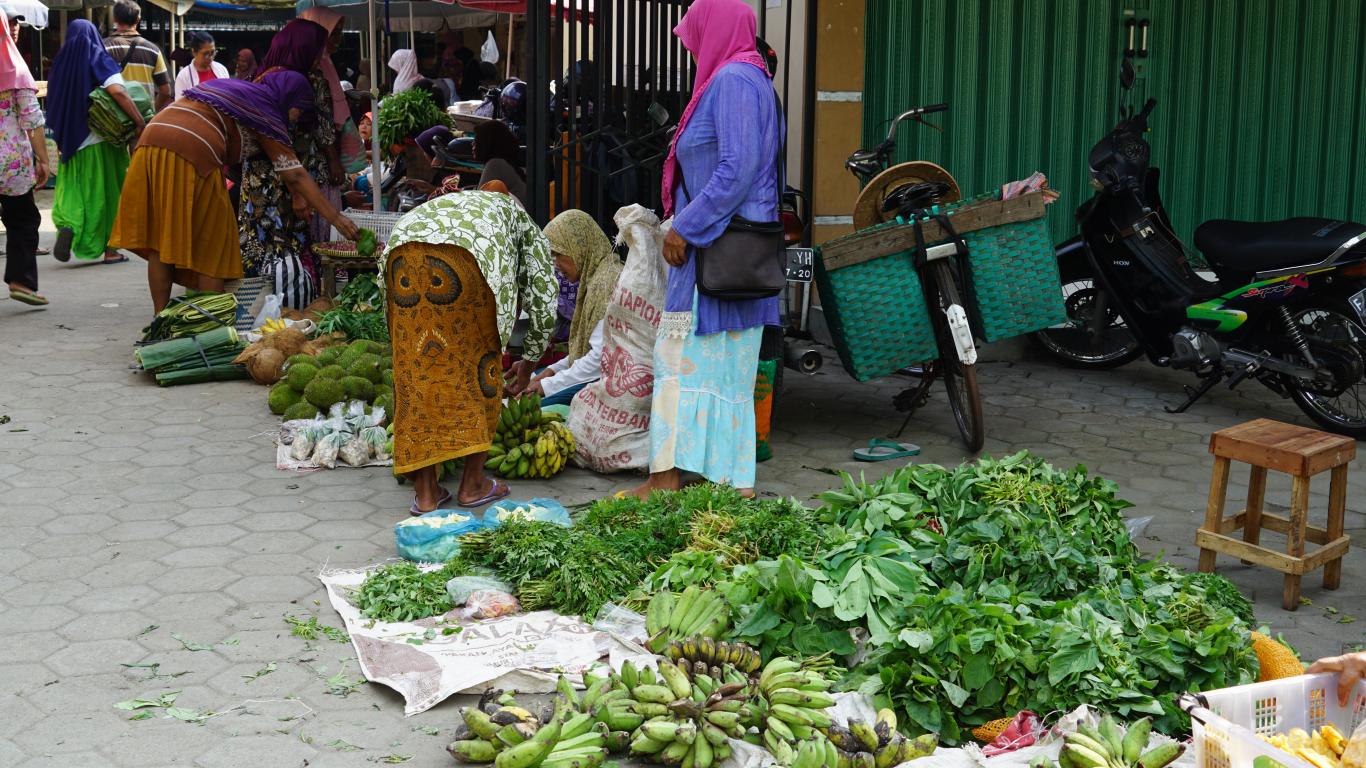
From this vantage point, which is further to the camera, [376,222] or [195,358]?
[376,222]

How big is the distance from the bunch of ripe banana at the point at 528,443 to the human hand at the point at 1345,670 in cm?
367

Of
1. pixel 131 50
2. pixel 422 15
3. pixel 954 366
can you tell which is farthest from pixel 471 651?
pixel 422 15

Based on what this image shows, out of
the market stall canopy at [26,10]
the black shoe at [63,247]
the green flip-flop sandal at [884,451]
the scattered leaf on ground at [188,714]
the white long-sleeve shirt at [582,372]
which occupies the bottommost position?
the scattered leaf on ground at [188,714]

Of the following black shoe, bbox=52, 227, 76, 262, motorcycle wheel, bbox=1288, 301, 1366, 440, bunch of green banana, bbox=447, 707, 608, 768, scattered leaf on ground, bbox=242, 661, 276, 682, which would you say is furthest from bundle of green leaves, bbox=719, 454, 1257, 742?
black shoe, bbox=52, 227, 76, 262

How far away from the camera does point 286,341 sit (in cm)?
778

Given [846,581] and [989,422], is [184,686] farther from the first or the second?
A: [989,422]

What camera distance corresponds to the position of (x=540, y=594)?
15.0 ft

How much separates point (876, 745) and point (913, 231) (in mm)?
3446

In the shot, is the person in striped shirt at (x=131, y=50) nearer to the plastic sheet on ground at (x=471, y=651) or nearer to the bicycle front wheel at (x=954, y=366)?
the bicycle front wheel at (x=954, y=366)

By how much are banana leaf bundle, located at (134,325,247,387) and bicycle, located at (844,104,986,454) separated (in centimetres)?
383

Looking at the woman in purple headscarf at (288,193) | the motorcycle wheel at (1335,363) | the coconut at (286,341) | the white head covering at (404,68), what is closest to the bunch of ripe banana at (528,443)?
the coconut at (286,341)

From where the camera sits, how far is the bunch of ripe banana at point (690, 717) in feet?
11.6

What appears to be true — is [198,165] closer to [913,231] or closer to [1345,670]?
[913,231]

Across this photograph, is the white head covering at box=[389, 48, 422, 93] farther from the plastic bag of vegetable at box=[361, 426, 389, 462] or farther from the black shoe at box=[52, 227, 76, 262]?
the plastic bag of vegetable at box=[361, 426, 389, 462]
